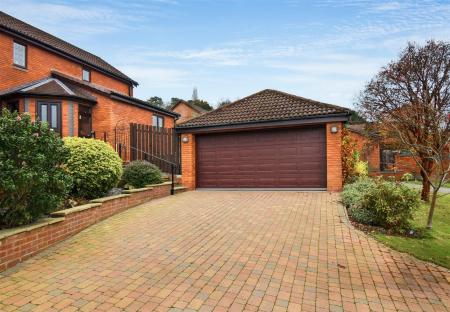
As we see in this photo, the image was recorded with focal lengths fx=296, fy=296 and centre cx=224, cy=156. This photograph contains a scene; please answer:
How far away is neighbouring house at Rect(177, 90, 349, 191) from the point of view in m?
11.1

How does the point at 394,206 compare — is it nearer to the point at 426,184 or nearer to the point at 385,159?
the point at 426,184

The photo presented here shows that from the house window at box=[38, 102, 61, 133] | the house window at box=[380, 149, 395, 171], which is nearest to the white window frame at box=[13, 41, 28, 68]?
the house window at box=[38, 102, 61, 133]

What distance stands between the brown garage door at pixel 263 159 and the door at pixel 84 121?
23.0 feet

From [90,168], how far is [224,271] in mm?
5256

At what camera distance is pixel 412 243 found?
19.2 ft

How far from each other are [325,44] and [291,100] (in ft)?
9.45

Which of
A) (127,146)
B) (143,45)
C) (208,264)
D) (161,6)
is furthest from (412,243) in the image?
(143,45)

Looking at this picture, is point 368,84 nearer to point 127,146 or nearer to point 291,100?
point 291,100

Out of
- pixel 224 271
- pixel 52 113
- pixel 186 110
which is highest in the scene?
pixel 186 110

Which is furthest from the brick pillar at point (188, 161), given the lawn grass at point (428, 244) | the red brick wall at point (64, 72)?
the lawn grass at point (428, 244)

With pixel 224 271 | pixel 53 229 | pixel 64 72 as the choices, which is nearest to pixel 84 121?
pixel 64 72

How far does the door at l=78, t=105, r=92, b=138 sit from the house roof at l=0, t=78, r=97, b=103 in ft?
1.97

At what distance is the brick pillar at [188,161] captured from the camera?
42.3ft

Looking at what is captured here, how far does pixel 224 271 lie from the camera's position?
14.1 feet
